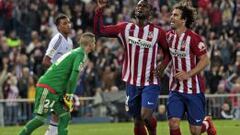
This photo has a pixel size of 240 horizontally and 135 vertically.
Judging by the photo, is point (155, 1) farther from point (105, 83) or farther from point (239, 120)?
point (239, 120)

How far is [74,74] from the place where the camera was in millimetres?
15633

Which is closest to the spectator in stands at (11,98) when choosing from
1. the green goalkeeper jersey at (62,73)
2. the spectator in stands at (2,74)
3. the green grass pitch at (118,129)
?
the spectator in stands at (2,74)

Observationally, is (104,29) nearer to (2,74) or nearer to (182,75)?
(182,75)

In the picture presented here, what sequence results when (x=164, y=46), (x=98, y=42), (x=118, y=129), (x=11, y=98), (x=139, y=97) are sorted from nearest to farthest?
1. (x=164, y=46)
2. (x=139, y=97)
3. (x=118, y=129)
4. (x=11, y=98)
5. (x=98, y=42)

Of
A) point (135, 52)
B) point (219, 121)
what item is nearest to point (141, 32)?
point (135, 52)

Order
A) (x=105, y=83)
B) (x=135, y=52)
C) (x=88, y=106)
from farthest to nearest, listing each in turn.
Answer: (x=105, y=83), (x=88, y=106), (x=135, y=52)

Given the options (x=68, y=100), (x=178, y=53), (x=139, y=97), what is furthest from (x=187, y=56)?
(x=68, y=100)

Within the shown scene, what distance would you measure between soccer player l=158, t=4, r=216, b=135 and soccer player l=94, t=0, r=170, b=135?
713mm

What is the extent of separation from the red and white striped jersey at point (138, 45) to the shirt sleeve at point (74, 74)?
37.9 inches

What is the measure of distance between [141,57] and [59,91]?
1573 mm

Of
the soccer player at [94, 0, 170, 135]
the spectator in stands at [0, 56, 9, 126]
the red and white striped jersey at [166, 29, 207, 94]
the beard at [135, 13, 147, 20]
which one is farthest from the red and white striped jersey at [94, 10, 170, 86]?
the spectator in stands at [0, 56, 9, 126]

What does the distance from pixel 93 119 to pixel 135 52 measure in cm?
1166

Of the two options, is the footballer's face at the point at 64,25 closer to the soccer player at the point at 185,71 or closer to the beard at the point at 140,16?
the beard at the point at 140,16

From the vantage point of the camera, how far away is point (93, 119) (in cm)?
2797
